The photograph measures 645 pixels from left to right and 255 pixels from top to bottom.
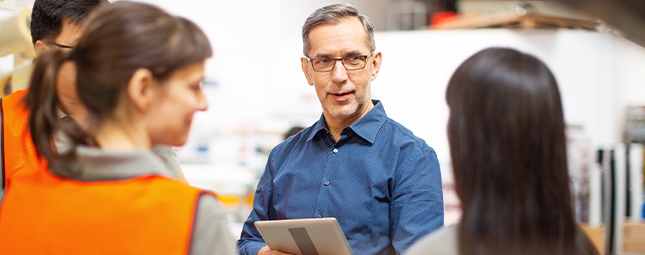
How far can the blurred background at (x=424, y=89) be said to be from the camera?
3.06 m

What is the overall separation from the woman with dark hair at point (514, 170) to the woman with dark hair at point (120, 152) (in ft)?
1.30

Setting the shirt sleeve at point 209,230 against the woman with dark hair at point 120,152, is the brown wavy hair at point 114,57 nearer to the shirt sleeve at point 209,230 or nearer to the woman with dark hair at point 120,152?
the woman with dark hair at point 120,152

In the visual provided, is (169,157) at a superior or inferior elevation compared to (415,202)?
superior

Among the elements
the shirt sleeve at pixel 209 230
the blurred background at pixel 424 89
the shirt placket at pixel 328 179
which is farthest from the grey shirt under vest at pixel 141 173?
the blurred background at pixel 424 89

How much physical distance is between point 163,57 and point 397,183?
90cm

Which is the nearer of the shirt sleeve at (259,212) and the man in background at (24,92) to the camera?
the man in background at (24,92)

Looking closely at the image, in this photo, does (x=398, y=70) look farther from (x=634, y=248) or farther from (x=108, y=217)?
(x=108, y=217)

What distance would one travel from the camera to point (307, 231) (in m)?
1.22

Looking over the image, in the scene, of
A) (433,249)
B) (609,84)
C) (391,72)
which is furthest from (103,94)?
(609,84)

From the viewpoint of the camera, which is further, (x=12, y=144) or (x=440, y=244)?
(x=12, y=144)

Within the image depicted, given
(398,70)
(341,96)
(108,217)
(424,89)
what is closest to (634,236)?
(424,89)

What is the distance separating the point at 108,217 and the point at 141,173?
0.23 feet

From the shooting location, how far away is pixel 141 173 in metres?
0.67

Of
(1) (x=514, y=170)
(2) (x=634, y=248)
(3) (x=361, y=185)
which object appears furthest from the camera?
(2) (x=634, y=248)
